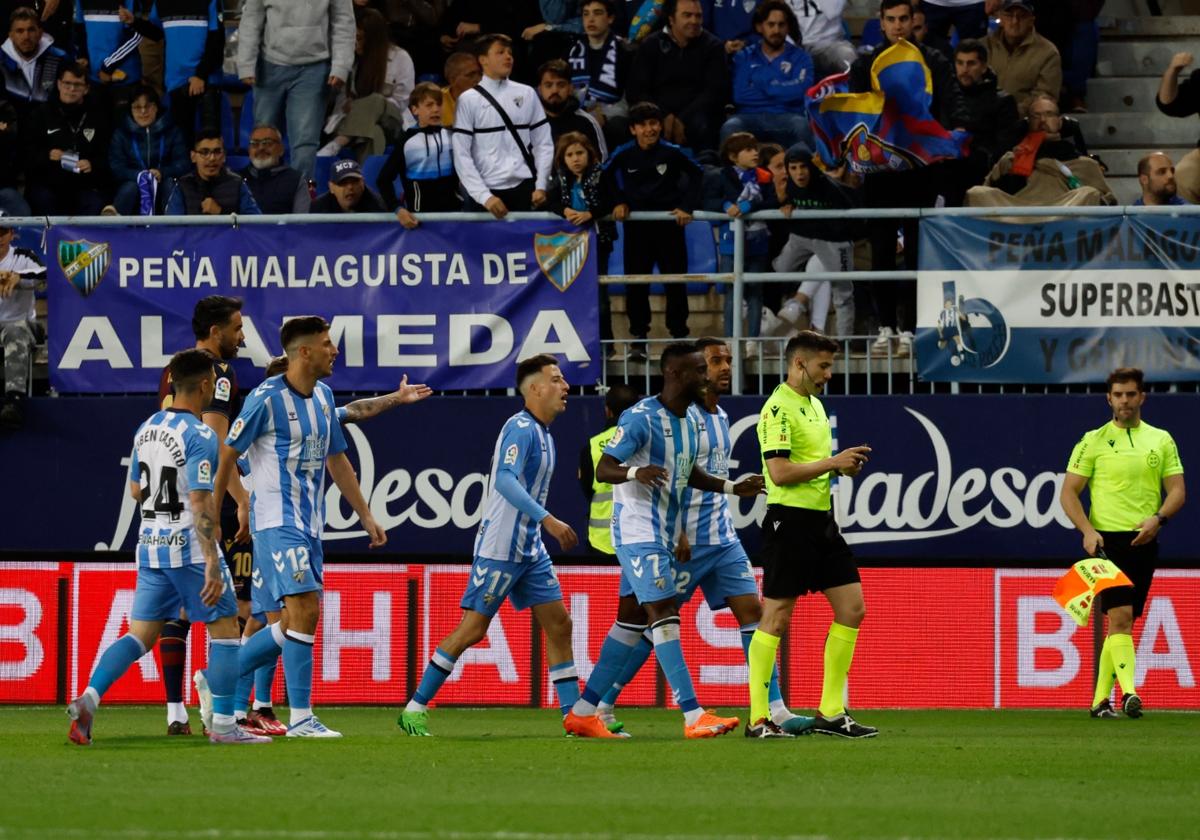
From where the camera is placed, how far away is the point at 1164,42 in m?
21.5

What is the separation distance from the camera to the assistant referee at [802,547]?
38.6ft

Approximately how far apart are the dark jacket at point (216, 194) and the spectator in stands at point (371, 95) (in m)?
1.68

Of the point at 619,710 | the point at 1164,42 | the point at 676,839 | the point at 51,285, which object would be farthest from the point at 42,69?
the point at 676,839

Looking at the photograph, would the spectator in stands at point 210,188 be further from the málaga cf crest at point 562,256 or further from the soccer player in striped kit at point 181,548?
the soccer player in striped kit at point 181,548

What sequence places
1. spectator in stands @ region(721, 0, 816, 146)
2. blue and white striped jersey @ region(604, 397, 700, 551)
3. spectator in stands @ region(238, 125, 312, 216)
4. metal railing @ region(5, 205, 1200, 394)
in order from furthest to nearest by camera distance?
spectator in stands @ region(721, 0, 816, 146) < spectator in stands @ region(238, 125, 312, 216) < metal railing @ region(5, 205, 1200, 394) < blue and white striped jersey @ region(604, 397, 700, 551)

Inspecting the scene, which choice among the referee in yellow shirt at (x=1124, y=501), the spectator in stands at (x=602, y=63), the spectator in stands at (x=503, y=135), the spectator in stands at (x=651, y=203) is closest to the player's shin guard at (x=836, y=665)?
the referee in yellow shirt at (x=1124, y=501)

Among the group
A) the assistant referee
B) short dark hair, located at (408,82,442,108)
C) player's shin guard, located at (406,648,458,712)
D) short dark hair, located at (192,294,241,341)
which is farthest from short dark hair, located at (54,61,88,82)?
the assistant referee

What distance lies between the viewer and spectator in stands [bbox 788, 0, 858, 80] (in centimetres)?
1911

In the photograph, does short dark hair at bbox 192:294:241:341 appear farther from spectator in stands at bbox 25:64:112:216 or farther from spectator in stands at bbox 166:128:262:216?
spectator in stands at bbox 25:64:112:216

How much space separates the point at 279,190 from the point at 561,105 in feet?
8.09

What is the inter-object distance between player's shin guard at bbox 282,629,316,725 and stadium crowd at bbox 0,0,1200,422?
514 cm

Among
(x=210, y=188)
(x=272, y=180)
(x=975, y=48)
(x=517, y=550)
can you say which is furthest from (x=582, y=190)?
(x=517, y=550)

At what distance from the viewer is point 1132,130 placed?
20266 millimetres

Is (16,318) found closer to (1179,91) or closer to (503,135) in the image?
(503,135)
